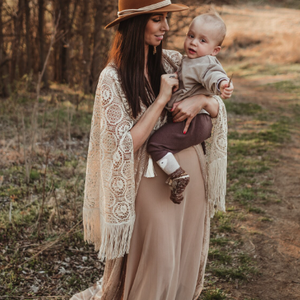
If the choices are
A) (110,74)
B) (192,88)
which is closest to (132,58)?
(110,74)

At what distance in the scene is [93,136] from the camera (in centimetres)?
213

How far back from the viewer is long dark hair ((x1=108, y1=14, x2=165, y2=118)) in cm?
195

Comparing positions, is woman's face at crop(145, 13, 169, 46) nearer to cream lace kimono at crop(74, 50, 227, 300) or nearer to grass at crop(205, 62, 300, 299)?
cream lace kimono at crop(74, 50, 227, 300)

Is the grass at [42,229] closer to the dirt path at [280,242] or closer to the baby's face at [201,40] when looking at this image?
the dirt path at [280,242]

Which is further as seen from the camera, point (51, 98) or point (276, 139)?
point (51, 98)

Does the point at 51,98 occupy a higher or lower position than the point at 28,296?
higher

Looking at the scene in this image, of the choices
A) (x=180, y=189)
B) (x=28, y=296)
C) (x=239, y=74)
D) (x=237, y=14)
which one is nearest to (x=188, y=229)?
(x=180, y=189)

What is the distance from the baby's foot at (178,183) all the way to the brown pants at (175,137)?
122 mm

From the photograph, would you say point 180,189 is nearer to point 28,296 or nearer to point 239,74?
point 28,296

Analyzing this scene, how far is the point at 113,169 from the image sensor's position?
1954mm

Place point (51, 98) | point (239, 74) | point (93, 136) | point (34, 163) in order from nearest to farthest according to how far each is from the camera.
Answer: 1. point (93, 136)
2. point (34, 163)
3. point (51, 98)
4. point (239, 74)

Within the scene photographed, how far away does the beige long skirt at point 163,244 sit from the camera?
2.01 meters

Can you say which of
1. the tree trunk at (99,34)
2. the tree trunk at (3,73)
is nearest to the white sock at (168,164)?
the tree trunk at (99,34)

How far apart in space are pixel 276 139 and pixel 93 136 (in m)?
5.43
